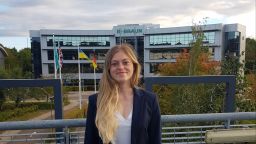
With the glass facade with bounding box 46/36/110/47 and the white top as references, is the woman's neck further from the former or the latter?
the glass facade with bounding box 46/36/110/47

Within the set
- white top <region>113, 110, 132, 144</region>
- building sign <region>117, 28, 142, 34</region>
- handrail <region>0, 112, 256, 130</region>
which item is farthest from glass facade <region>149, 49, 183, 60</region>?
white top <region>113, 110, 132, 144</region>

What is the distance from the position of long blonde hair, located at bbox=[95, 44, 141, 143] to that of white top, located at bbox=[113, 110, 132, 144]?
0.15 feet

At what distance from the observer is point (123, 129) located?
253 cm

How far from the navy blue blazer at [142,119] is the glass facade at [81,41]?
60.8 meters

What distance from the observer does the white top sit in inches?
99.1

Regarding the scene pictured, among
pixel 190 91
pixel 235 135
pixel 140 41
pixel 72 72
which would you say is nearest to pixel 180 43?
pixel 140 41

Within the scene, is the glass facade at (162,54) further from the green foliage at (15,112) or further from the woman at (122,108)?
the woman at (122,108)

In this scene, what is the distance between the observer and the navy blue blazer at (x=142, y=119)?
8.29 ft

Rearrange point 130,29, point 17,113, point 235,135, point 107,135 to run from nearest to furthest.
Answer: point 107,135, point 235,135, point 17,113, point 130,29

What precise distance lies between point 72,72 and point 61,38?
7217 millimetres

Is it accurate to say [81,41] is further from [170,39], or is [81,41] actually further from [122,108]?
[122,108]

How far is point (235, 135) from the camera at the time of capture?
3.40 m

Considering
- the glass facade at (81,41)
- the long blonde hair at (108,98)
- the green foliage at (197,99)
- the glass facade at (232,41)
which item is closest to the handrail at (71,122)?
the long blonde hair at (108,98)

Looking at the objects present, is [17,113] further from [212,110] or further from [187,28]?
[187,28]
